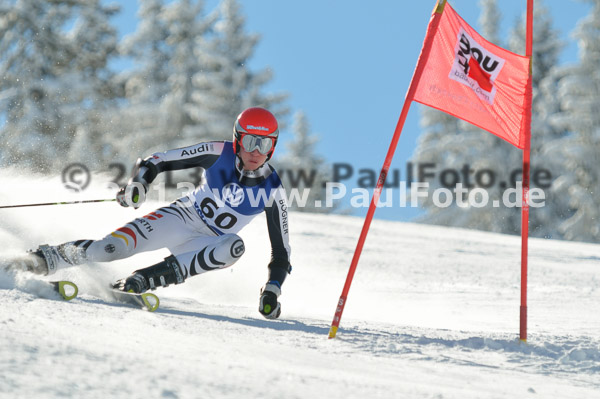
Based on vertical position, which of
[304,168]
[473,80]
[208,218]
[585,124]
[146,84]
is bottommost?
[208,218]

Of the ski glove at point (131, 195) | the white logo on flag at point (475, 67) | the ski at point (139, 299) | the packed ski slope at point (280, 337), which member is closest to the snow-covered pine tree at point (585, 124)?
the packed ski slope at point (280, 337)

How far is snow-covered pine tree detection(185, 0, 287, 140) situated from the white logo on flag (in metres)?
22.1

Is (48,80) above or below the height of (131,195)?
above

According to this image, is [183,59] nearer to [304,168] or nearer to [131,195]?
[304,168]

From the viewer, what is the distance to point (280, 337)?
3.32m

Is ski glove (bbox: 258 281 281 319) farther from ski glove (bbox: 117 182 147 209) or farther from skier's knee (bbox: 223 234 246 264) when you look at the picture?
ski glove (bbox: 117 182 147 209)

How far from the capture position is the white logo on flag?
4.00 m

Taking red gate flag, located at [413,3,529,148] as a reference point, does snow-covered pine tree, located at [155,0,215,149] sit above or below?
above

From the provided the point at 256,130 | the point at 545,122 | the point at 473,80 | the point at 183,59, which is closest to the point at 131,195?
the point at 256,130

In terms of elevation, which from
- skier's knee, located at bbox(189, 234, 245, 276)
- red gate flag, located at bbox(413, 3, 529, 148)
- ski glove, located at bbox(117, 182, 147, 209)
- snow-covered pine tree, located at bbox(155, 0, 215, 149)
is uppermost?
snow-covered pine tree, located at bbox(155, 0, 215, 149)

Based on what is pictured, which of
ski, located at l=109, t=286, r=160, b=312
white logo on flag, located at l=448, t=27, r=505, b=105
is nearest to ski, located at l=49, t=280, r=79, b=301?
ski, located at l=109, t=286, r=160, b=312

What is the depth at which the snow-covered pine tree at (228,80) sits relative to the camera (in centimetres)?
2612

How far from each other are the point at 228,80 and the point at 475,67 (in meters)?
23.4

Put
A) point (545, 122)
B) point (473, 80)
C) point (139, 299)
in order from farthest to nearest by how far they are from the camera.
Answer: point (545, 122), point (473, 80), point (139, 299)
